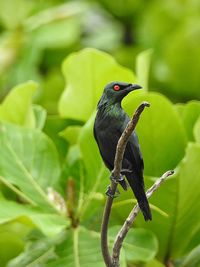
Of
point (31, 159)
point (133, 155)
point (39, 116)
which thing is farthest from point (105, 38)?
point (133, 155)

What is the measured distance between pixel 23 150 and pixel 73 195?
0.36ft

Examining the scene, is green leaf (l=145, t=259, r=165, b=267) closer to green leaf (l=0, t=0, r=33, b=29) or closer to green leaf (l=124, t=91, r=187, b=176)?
green leaf (l=124, t=91, r=187, b=176)

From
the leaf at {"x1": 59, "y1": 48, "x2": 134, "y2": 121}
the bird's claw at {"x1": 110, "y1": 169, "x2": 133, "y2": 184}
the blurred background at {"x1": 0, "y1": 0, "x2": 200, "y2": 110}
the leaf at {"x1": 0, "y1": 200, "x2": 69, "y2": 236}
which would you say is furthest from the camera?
the blurred background at {"x1": 0, "y1": 0, "x2": 200, "y2": 110}

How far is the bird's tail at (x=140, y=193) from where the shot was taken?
832 mm

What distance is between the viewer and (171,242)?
1247 mm

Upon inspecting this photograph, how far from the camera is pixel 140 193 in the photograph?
84cm

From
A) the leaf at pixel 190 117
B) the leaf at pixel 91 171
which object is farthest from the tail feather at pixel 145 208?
the leaf at pixel 190 117

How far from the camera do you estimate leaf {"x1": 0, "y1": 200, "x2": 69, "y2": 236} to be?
112cm

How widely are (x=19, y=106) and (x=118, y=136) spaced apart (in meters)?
0.56

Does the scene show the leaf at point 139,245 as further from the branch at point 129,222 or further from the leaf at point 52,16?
the leaf at point 52,16

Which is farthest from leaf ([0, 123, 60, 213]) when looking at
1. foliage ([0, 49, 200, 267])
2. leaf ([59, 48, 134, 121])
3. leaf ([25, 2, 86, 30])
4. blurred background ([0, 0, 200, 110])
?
leaf ([25, 2, 86, 30])

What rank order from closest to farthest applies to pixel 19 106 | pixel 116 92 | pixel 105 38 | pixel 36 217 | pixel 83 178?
pixel 116 92 → pixel 36 217 → pixel 83 178 → pixel 19 106 → pixel 105 38

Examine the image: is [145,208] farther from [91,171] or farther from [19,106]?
[19,106]

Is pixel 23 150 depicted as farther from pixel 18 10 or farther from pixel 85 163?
pixel 18 10
